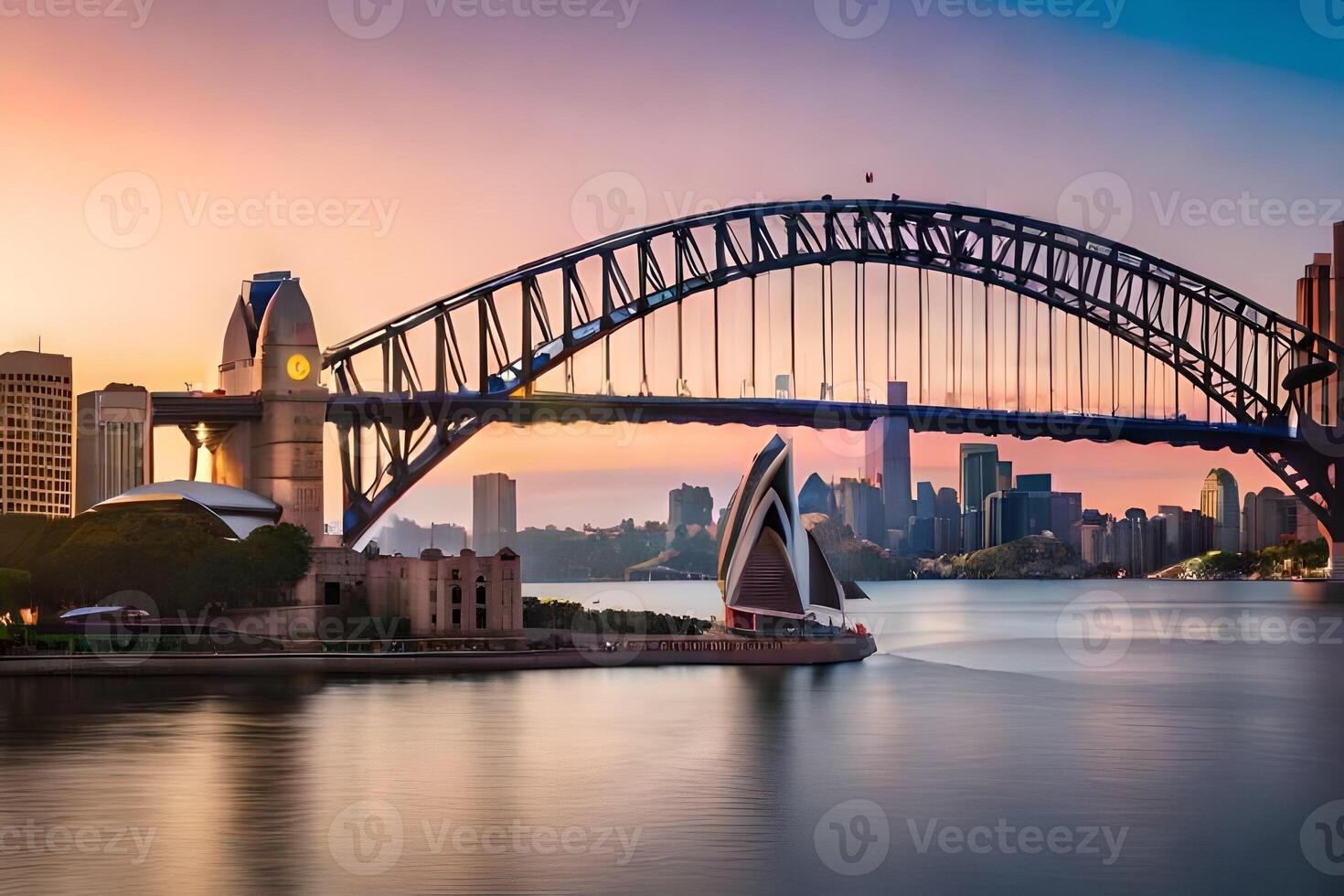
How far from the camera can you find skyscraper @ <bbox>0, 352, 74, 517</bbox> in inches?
4001

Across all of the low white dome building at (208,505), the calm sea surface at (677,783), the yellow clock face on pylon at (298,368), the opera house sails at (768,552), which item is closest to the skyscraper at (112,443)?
the low white dome building at (208,505)

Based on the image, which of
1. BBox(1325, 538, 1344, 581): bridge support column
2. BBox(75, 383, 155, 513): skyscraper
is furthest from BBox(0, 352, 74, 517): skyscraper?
BBox(1325, 538, 1344, 581): bridge support column

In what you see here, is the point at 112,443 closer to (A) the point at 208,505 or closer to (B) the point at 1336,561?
(A) the point at 208,505

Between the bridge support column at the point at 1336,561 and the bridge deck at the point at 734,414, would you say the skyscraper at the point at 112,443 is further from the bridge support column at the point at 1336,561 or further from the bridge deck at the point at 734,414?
the bridge support column at the point at 1336,561

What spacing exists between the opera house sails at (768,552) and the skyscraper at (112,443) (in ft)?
72.6

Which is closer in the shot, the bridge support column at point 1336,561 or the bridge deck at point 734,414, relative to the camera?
the bridge deck at point 734,414

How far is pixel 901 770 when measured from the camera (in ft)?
118

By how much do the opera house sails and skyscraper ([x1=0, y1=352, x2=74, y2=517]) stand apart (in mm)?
51057

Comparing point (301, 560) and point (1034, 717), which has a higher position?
point (301, 560)

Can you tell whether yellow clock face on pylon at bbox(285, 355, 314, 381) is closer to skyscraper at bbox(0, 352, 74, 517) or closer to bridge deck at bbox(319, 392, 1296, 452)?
bridge deck at bbox(319, 392, 1296, 452)

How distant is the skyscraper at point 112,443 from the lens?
68.3 m

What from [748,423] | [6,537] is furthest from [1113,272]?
[6,537]

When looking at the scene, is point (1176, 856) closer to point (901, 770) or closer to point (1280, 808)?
point (1280, 808)

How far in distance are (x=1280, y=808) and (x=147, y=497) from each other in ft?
154
